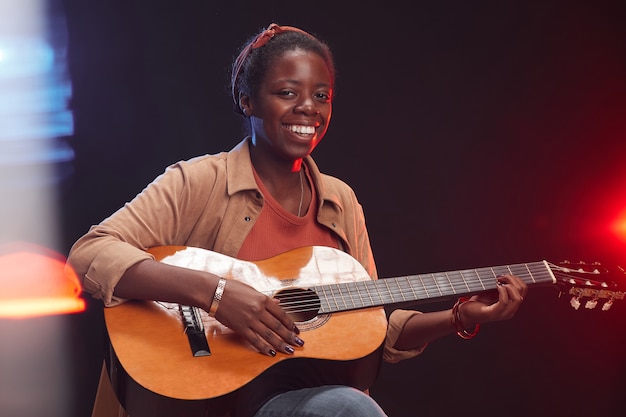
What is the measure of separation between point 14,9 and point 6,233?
2.77 feet

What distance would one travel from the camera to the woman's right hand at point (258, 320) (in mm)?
1889

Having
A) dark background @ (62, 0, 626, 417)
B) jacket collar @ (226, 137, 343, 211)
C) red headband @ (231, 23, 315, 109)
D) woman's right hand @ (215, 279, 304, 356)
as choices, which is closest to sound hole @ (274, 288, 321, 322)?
→ woman's right hand @ (215, 279, 304, 356)

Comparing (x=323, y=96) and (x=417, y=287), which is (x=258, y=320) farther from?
(x=323, y=96)

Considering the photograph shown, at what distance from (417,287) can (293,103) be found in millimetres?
699

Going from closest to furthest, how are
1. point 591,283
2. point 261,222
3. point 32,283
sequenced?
point 591,283
point 261,222
point 32,283

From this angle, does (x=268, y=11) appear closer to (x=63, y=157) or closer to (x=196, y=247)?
(x=63, y=157)

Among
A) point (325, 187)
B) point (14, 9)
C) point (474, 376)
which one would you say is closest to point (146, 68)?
point (14, 9)

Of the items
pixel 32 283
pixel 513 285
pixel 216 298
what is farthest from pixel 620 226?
pixel 32 283

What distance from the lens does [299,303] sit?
2098 millimetres

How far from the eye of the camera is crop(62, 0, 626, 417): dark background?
3.37m

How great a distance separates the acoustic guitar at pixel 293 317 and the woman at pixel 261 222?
0.05 m

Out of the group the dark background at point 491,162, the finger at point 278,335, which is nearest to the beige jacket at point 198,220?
the finger at point 278,335

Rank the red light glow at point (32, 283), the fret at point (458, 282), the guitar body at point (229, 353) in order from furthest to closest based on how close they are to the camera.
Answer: the red light glow at point (32, 283)
the fret at point (458, 282)
the guitar body at point (229, 353)

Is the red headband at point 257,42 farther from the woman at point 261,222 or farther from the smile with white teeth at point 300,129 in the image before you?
the smile with white teeth at point 300,129
